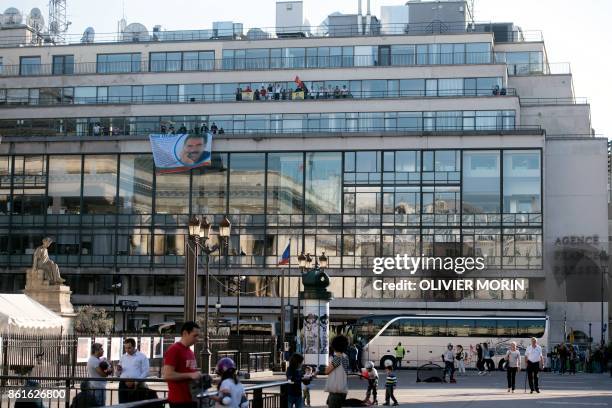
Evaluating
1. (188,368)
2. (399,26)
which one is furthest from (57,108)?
(188,368)

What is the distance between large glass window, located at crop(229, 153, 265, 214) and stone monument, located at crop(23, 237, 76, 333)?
115 ft

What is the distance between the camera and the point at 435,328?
65.4 metres

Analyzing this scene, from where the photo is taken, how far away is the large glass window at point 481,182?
79312 millimetres

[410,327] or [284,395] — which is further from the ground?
[284,395]

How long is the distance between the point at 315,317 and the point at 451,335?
87.8 feet

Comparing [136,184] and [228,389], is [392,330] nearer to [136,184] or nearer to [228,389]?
[136,184]

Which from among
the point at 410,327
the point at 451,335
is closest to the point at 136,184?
the point at 410,327

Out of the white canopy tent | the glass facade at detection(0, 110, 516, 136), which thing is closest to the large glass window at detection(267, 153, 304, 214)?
the glass facade at detection(0, 110, 516, 136)

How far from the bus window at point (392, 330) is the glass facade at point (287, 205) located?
46.9 ft

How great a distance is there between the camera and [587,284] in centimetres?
8075

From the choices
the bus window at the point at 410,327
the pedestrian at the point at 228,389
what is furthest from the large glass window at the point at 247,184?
the pedestrian at the point at 228,389

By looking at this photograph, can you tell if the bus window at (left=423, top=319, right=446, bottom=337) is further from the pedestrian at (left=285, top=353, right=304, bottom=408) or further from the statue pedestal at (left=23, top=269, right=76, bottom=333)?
the pedestrian at (left=285, top=353, right=304, bottom=408)

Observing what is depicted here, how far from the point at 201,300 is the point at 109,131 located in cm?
1446

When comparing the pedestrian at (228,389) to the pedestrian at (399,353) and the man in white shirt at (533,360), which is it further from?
the pedestrian at (399,353)
